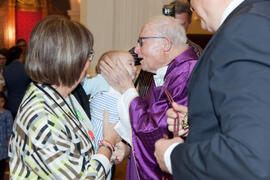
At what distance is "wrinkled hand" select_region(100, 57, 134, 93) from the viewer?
1.88m

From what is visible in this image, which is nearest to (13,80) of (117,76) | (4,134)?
(4,134)

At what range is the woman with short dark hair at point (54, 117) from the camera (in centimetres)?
125

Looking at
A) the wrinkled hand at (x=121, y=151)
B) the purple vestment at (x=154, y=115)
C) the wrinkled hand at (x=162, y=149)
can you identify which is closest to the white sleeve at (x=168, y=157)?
the wrinkled hand at (x=162, y=149)

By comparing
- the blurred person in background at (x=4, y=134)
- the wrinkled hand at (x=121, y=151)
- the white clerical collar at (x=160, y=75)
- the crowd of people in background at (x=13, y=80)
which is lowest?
the blurred person in background at (x=4, y=134)

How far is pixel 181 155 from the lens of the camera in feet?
3.10

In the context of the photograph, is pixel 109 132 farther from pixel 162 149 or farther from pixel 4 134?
pixel 4 134

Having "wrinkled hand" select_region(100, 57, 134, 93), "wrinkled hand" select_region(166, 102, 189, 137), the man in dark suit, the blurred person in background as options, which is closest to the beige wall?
the blurred person in background

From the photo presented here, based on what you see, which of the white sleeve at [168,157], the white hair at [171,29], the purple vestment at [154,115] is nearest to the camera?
the white sleeve at [168,157]

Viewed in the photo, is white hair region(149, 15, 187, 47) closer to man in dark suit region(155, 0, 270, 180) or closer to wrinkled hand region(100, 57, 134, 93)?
wrinkled hand region(100, 57, 134, 93)

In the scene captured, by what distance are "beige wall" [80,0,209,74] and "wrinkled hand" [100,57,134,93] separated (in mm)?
2424

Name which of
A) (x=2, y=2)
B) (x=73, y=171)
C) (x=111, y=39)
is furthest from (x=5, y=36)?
(x=73, y=171)

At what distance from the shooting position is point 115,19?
4.52 m

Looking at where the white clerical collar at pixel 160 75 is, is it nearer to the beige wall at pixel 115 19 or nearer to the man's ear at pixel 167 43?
the man's ear at pixel 167 43

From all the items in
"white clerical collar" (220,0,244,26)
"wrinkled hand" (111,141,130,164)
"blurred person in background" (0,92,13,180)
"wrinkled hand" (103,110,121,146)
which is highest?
"white clerical collar" (220,0,244,26)
